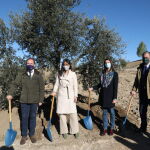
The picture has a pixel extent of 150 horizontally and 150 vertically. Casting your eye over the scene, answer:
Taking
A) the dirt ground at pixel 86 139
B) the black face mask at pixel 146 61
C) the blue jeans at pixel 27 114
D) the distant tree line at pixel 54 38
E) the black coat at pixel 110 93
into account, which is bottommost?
the dirt ground at pixel 86 139

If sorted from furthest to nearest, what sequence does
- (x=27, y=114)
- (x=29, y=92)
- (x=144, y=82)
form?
1. (x=144, y=82)
2. (x=27, y=114)
3. (x=29, y=92)

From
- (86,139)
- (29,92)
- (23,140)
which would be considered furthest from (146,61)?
(23,140)

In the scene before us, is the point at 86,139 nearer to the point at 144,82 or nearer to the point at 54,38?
the point at 144,82

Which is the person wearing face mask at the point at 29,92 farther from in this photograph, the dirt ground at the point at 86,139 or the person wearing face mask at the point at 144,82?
the person wearing face mask at the point at 144,82

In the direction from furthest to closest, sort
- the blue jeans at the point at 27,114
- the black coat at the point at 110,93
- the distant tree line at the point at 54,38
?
the distant tree line at the point at 54,38, the black coat at the point at 110,93, the blue jeans at the point at 27,114

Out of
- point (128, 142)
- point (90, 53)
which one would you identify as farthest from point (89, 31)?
point (128, 142)

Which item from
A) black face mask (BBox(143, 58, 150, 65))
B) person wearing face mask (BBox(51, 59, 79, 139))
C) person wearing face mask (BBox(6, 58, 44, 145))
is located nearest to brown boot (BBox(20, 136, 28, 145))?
person wearing face mask (BBox(6, 58, 44, 145))

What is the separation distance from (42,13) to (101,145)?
515 centimetres

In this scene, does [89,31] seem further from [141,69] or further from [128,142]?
[128,142]

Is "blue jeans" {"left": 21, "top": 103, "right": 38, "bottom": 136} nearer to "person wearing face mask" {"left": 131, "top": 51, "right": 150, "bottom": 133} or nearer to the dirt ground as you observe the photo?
the dirt ground

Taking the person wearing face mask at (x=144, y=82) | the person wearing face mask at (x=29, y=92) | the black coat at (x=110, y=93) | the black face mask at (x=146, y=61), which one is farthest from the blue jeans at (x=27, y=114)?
the black face mask at (x=146, y=61)

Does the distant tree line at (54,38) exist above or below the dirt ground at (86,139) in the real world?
above

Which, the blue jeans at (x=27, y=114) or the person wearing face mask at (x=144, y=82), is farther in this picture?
the person wearing face mask at (x=144, y=82)

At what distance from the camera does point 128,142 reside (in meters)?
6.75
